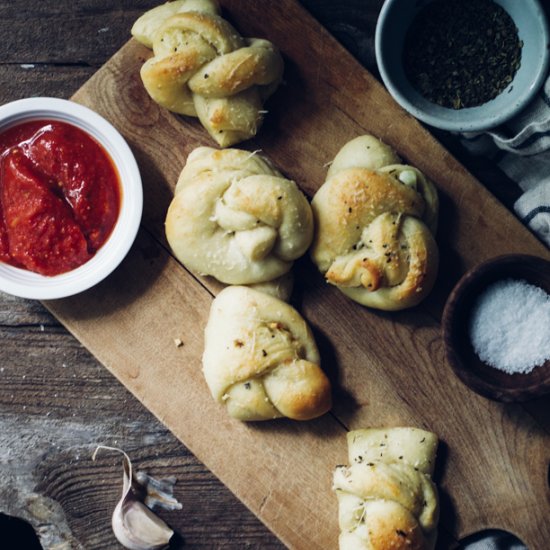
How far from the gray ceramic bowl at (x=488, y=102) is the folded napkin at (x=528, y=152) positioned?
0.05 m

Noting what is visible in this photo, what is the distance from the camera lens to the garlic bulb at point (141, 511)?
2348 millimetres

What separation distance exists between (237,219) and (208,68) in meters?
0.41

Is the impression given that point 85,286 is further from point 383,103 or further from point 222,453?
point 383,103

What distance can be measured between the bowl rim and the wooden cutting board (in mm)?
103

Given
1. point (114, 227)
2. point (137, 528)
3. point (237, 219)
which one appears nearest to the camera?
point (237, 219)

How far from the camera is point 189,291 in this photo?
2.27 m

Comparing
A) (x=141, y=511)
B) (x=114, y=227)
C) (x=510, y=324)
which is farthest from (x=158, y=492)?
(x=510, y=324)

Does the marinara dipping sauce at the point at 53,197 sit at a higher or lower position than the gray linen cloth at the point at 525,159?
lower

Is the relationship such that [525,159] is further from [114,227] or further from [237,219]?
[114,227]

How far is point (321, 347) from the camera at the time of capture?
89.3 inches

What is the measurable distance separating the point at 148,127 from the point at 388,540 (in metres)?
1.33

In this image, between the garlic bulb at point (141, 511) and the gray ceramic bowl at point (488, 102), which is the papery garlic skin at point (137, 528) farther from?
the gray ceramic bowl at point (488, 102)

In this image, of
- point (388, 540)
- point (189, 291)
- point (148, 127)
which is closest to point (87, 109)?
point (148, 127)

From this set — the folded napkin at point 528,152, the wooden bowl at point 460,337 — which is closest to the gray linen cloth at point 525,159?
the folded napkin at point 528,152
